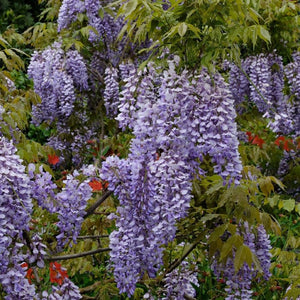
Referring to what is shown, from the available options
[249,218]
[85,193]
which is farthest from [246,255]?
[85,193]

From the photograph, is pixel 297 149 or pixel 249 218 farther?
pixel 297 149

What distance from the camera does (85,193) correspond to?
10.4 ft

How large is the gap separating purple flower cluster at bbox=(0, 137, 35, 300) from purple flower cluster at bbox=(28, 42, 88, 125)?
11.6 feet

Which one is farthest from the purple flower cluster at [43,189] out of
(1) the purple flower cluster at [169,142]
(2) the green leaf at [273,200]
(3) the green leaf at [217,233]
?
(2) the green leaf at [273,200]

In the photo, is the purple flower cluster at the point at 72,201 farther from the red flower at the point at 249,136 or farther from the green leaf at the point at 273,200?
the red flower at the point at 249,136

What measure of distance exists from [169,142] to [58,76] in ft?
12.3

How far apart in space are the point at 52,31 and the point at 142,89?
4.10m

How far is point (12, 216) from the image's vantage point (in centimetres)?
270

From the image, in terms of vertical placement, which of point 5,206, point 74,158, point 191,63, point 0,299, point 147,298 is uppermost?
point 191,63

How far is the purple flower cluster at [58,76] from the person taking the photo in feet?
20.8

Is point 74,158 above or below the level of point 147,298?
below

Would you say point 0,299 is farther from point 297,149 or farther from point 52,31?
point 297,149

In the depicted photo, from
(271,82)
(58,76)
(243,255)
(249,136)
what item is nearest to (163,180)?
(243,255)

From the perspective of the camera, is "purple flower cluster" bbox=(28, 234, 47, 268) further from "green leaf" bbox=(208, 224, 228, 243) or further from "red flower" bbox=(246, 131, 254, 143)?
"red flower" bbox=(246, 131, 254, 143)
